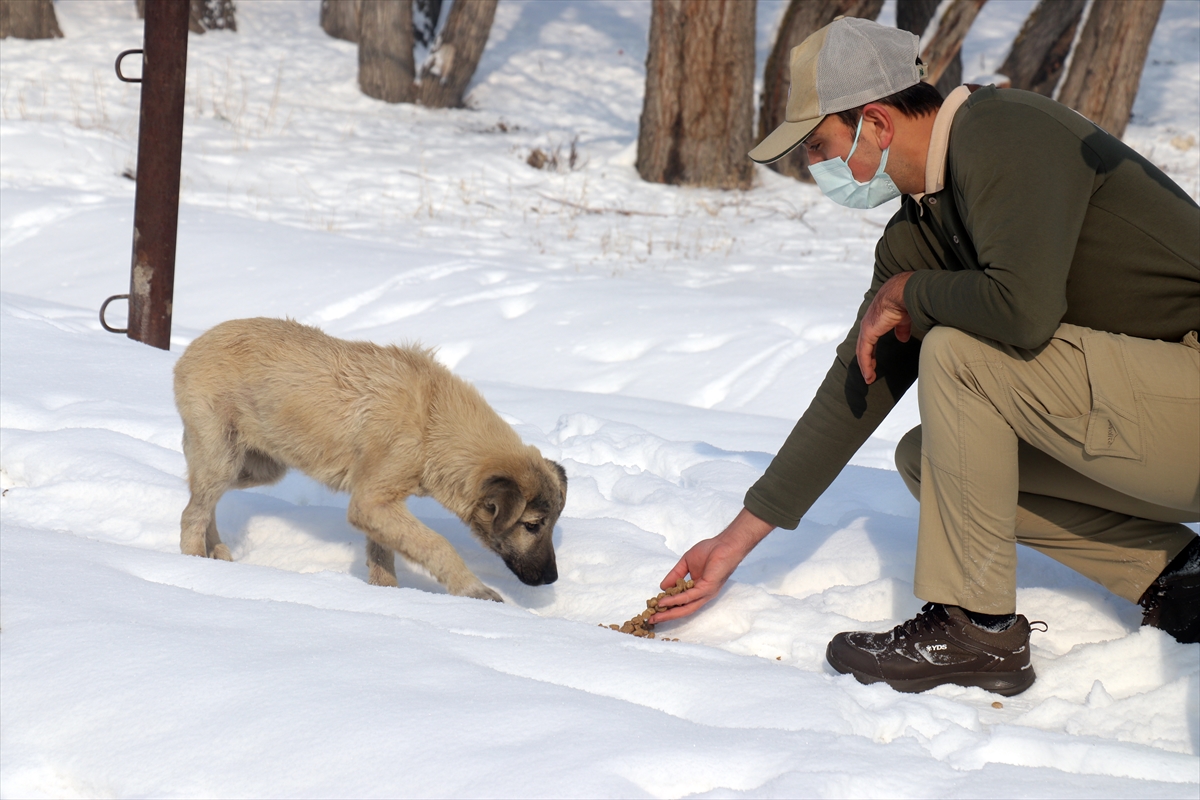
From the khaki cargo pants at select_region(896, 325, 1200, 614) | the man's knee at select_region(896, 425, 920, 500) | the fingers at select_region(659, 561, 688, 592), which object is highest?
the khaki cargo pants at select_region(896, 325, 1200, 614)

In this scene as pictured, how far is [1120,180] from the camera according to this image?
2.92 meters

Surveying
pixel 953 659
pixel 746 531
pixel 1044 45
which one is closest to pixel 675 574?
pixel 746 531

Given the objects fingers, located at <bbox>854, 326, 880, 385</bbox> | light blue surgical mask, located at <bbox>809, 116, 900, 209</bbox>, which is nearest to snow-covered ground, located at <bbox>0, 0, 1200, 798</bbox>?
fingers, located at <bbox>854, 326, 880, 385</bbox>

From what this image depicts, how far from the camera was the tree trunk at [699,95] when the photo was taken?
496 inches

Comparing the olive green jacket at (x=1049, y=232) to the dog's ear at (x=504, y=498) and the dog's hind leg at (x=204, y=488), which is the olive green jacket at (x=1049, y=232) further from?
the dog's hind leg at (x=204, y=488)

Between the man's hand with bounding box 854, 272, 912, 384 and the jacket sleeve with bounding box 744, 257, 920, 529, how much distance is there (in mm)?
210

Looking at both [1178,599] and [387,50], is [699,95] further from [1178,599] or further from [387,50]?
[1178,599]

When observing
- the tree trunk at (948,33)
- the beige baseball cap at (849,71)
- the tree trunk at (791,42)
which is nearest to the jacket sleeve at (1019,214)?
the beige baseball cap at (849,71)

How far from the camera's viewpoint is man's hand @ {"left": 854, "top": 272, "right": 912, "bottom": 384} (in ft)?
10.6

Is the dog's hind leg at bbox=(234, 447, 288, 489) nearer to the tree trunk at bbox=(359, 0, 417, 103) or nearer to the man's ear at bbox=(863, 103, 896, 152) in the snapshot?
the man's ear at bbox=(863, 103, 896, 152)

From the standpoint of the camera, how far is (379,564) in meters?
4.30

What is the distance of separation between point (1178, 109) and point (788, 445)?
64.5 feet

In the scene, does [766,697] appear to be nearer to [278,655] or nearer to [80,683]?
[278,655]

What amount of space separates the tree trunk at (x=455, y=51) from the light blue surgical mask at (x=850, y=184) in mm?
15312
